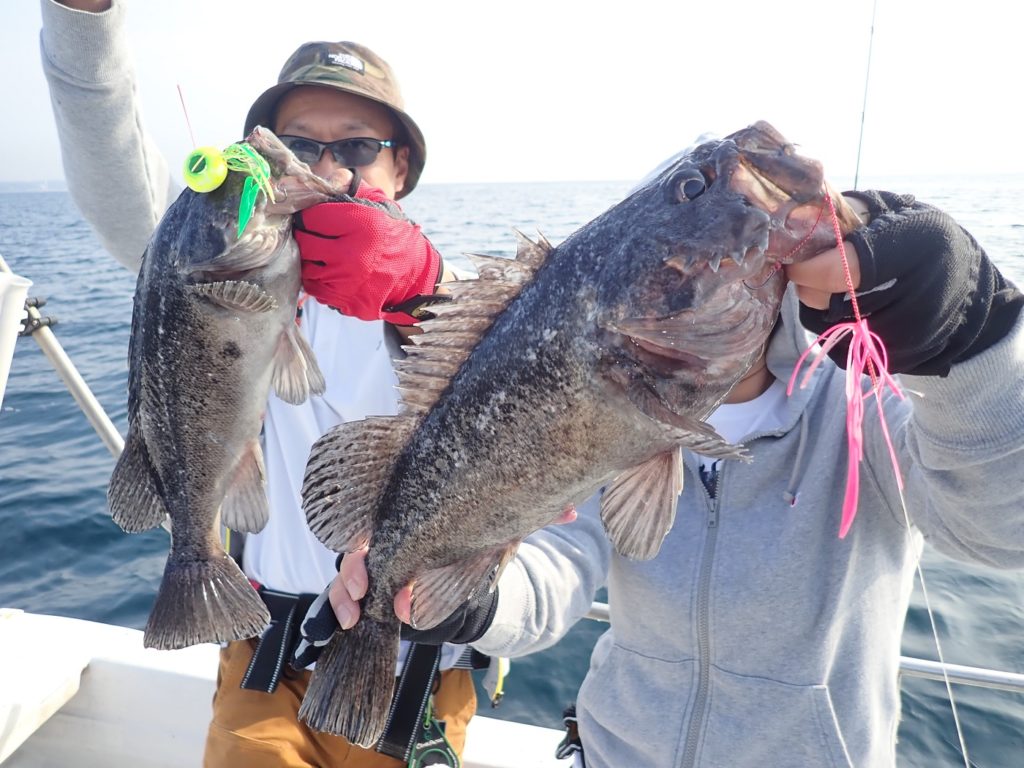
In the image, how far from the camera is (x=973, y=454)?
1.87m

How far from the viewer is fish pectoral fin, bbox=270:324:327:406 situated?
2.14 metres

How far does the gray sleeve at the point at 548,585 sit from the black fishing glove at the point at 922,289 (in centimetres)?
143

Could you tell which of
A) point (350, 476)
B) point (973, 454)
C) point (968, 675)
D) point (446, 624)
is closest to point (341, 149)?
point (350, 476)

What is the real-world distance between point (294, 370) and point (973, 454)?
78.5 inches

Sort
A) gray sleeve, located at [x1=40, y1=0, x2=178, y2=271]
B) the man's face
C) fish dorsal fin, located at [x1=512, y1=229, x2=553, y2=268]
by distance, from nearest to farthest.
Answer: fish dorsal fin, located at [x1=512, y1=229, x2=553, y2=268], gray sleeve, located at [x1=40, y1=0, x2=178, y2=271], the man's face

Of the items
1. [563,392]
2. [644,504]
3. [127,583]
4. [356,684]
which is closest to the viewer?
[563,392]

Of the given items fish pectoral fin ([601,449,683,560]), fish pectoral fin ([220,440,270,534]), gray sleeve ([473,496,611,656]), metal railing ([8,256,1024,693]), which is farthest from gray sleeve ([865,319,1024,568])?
fish pectoral fin ([220,440,270,534])

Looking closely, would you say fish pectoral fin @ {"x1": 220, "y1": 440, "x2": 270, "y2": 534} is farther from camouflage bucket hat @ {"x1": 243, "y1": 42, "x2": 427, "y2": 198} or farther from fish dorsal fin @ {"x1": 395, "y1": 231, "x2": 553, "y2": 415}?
camouflage bucket hat @ {"x1": 243, "y1": 42, "x2": 427, "y2": 198}

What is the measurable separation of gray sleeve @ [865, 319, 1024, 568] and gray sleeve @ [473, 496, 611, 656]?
1196 millimetres

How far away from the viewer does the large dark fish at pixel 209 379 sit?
6.79 feet

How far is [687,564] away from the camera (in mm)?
2535

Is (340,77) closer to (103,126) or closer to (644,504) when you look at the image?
(103,126)

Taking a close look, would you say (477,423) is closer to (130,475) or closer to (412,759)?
(130,475)

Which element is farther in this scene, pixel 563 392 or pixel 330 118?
pixel 330 118
